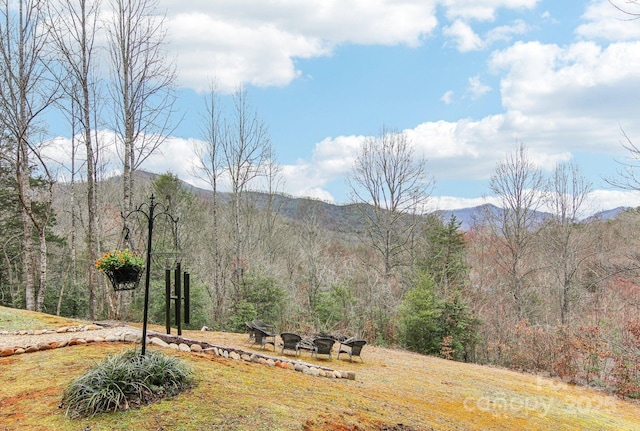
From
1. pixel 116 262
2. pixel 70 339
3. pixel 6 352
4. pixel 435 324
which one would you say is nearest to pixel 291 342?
pixel 70 339

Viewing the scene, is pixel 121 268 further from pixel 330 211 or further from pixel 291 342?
pixel 330 211

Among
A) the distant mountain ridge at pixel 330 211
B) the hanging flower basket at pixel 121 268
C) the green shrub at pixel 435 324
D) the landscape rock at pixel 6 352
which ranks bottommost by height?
the green shrub at pixel 435 324

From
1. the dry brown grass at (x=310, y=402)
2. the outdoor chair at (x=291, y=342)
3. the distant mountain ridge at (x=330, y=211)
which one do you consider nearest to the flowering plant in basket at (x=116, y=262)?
the dry brown grass at (x=310, y=402)

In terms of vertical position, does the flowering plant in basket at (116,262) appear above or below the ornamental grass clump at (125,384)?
above

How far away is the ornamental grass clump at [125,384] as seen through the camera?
399cm

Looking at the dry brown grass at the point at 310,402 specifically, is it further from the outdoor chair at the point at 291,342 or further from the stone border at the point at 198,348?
the outdoor chair at the point at 291,342

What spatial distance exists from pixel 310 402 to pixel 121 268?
3.04 meters

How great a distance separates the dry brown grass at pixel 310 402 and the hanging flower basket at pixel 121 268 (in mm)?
1217

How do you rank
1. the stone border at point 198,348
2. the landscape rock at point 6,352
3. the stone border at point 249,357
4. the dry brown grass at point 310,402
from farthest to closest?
the stone border at point 249,357, the stone border at point 198,348, the landscape rock at point 6,352, the dry brown grass at point 310,402

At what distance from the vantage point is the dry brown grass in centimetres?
393

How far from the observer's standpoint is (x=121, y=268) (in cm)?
541

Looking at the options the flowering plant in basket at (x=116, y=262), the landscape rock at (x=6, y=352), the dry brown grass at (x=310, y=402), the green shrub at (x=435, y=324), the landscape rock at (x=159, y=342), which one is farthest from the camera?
the green shrub at (x=435, y=324)

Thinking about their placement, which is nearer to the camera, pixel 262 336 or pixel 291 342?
pixel 291 342

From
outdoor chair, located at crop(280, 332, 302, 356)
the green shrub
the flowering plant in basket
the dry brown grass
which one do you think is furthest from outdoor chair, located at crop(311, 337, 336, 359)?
the green shrub
